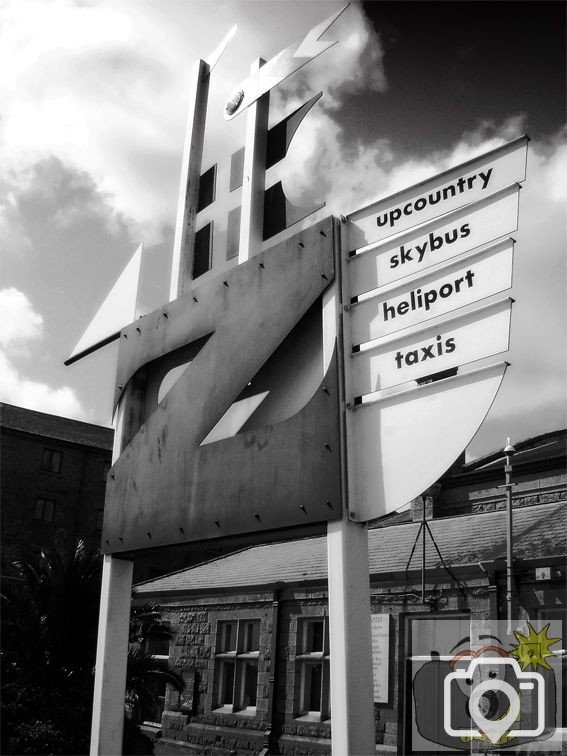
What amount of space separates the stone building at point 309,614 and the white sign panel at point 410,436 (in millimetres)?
7197

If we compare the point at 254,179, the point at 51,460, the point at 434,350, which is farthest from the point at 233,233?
the point at 51,460

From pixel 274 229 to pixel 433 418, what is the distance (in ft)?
8.83

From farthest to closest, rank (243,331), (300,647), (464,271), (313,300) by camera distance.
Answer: (300,647)
(243,331)
(313,300)
(464,271)

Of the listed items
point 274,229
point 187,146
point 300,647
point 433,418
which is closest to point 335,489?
point 433,418

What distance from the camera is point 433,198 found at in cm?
529

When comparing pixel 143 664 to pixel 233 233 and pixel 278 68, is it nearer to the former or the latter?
pixel 233 233

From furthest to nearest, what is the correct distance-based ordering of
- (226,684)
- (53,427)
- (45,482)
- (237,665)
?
1. (53,427)
2. (45,482)
3. (226,684)
4. (237,665)

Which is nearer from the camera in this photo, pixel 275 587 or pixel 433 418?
pixel 433 418

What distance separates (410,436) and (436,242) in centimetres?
143

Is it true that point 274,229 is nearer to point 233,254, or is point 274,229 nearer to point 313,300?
point 233,254

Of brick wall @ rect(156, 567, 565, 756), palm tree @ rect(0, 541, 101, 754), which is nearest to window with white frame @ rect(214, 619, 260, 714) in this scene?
brick wall @ rect(156, 567, 565, 756)

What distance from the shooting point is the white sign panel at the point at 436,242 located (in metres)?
4.88

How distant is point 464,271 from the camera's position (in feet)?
16.3

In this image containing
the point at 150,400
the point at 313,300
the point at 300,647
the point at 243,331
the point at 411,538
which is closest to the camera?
the point at 313,300
